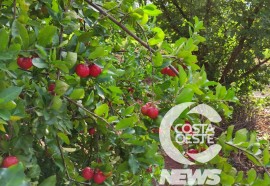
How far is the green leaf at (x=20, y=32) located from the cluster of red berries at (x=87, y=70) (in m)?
0.17

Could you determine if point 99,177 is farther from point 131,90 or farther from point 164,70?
point 131,90

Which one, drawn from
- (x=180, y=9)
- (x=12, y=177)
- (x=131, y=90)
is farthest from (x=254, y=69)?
(x=12, y=177)

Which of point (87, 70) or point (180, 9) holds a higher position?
point (180, 9)

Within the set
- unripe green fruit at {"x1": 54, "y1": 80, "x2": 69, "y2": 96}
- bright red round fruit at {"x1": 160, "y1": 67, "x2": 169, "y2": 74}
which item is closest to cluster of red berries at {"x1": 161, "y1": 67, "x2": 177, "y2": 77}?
bright red round fruit at {"x1": 160, "y1": 67, "x2": 169, "y2": 74}

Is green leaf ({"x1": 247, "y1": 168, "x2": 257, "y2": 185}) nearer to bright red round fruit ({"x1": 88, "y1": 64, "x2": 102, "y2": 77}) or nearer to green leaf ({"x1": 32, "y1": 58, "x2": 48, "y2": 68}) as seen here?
bright red round fruit ({"x1": 88, "y1": 64, "x2": 102, "y2": 77})

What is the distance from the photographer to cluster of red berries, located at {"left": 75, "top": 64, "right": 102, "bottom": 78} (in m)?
1.19

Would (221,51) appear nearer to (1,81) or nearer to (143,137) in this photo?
(143,137)

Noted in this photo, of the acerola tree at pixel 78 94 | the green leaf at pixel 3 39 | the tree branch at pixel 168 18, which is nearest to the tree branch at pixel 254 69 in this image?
the tree branch at pixel 168 18

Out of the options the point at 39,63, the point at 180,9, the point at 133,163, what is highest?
the point at 180,9

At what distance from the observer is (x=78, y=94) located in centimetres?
116

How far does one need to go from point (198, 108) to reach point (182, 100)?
0.43ft

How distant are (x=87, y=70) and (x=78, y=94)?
3.4 inches

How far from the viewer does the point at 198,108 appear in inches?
52.1

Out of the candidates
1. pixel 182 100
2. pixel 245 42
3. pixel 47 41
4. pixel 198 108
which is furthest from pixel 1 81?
pixel 245 42
